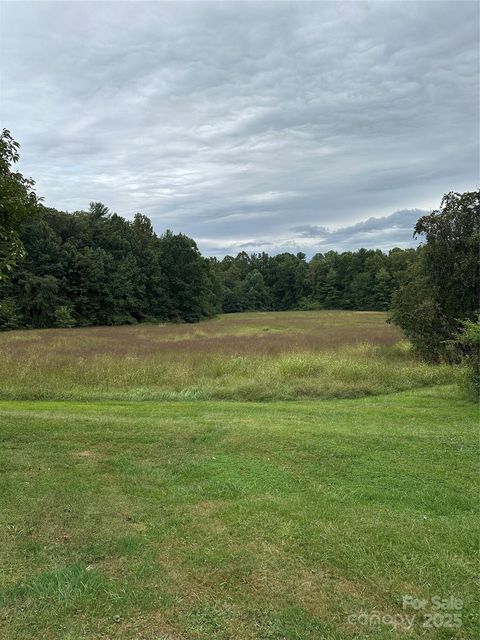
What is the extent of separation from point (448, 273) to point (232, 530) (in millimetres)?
15423

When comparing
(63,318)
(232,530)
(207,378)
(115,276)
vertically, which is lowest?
(207,378)

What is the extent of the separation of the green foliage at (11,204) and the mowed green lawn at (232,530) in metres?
2.63

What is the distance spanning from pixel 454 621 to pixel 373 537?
0.99 metres

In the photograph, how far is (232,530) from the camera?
386 centimetres

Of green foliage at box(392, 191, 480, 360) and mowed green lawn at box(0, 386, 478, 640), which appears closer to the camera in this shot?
mowed green lawn at box(0, 386, 478, 640)

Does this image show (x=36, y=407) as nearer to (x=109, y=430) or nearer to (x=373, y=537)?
(x=109, y=430)

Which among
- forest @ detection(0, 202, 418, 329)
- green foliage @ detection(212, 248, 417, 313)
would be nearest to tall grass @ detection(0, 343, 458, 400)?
forest @ detection(0, 202, 418, 329)

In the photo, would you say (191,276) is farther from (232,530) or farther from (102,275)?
(232,530)

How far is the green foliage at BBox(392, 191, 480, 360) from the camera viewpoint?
16.3 metres

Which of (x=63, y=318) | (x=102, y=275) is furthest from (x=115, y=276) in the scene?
(x=63, y=318)

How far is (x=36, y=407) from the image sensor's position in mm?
9648

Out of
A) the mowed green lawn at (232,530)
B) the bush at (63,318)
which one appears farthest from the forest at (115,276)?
the mowed green lawn at (232,530)

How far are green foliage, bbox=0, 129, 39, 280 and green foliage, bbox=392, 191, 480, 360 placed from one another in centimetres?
1415

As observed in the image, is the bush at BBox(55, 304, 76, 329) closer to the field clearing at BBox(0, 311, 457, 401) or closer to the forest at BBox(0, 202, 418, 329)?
the forest at BBox(0, 202, 418, 329)
